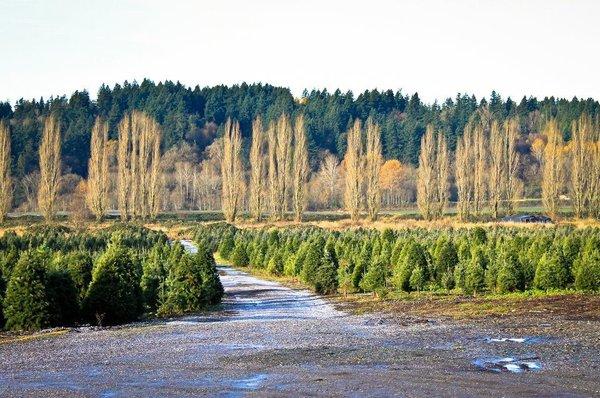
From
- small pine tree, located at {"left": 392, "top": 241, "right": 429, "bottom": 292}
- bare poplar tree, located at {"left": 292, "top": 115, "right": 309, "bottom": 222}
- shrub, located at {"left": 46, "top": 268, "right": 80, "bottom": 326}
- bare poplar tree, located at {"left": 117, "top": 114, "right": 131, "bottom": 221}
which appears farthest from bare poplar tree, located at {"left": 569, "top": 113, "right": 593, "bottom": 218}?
shrub, located at {"left": 46, "top": 268, "right": 80, "bottom": 326}

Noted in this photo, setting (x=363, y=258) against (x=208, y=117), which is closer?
(x=363, y=258)

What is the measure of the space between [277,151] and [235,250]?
27709 millimetres

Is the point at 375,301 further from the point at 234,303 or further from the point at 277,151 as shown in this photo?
the point at 277,151

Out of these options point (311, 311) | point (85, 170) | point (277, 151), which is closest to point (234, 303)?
point (311, 311)

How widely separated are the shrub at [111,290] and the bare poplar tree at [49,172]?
41.5m

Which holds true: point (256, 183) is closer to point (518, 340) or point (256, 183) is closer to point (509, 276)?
point (509, 276)

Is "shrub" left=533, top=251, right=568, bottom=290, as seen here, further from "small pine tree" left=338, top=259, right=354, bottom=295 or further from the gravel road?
"small pine tree" left=338, top=259, right=354, bottom=295

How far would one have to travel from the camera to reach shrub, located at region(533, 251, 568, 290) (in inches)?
1017

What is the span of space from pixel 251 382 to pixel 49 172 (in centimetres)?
→ 5432

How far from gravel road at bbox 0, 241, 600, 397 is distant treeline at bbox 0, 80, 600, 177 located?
300 ft

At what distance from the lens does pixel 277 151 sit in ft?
234

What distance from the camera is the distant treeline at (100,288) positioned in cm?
2016

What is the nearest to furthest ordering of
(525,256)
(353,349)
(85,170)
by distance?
(353,349) < (525,256) < (85,170)

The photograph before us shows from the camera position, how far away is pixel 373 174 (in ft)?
224
